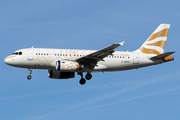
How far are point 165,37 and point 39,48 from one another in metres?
17.4

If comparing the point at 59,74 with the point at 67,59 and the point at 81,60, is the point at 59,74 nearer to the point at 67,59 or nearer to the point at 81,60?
the point at 67,59

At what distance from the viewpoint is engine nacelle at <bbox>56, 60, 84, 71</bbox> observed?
1539 inches

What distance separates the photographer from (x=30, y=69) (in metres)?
40.4

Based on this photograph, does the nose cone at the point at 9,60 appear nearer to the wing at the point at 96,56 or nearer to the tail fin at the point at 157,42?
the wing at the point at 96,56

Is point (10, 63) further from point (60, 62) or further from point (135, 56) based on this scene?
point (135, 56)

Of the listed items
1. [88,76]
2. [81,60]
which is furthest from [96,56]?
[88,76]

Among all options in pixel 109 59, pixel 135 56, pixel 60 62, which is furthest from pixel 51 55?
pixel 135 56

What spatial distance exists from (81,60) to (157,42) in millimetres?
11932

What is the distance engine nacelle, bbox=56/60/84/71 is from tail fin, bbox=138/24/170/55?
9724 mm

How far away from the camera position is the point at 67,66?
3934cm

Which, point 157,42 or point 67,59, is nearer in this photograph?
point 67,59

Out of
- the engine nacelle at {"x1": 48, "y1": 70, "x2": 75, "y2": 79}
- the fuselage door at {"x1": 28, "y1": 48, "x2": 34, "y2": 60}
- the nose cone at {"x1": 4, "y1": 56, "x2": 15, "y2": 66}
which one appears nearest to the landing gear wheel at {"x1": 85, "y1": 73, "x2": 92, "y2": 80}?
the engine nacelle at {"x1": 48, "y1": 70, "x2": 75, "y2": 79}

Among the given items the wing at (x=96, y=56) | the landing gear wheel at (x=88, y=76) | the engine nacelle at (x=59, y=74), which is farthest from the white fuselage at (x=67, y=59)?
the engine nacelle at (x=59, y=74)

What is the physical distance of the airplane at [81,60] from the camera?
39.5 metres
